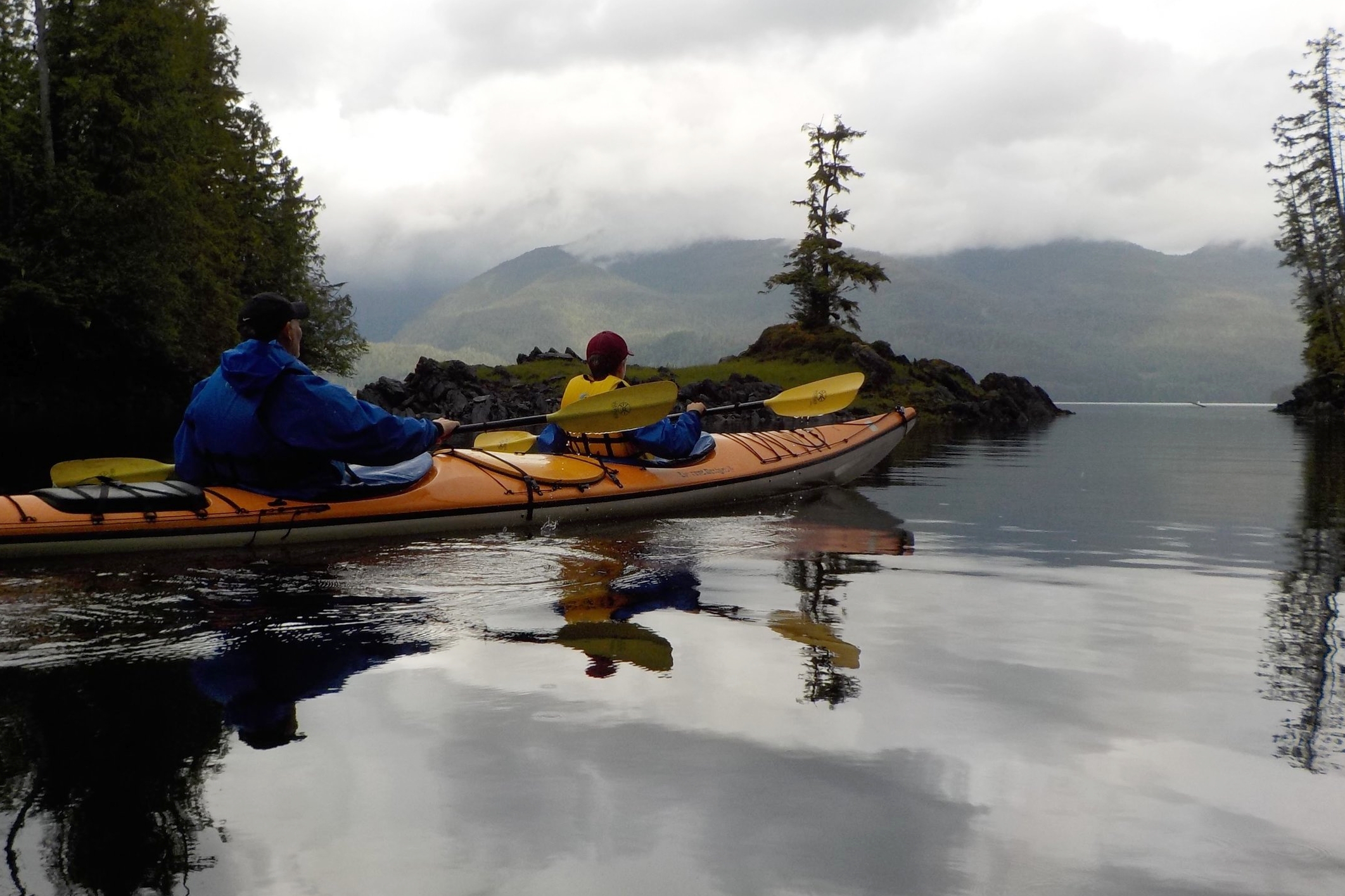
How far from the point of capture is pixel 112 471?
310 inches

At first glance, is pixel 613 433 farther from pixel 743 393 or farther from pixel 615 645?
pixel 743 393

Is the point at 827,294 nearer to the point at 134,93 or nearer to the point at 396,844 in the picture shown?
the point at 134,93

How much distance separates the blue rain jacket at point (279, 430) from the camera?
23.0 ft

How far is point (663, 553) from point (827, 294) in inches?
1929

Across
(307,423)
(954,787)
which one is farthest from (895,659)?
(307,423)

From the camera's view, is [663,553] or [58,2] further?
[58,2]

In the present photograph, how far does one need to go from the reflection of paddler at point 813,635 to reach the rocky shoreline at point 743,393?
24.9 metres

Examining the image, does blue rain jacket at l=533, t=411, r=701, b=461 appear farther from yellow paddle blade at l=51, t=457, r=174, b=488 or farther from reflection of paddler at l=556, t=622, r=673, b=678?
reflection of paddler at l=556, t=622, r=673, b=678

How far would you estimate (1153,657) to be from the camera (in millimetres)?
4891

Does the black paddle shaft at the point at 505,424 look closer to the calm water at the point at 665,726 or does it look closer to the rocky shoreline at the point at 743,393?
the calm water at the point at 665,726

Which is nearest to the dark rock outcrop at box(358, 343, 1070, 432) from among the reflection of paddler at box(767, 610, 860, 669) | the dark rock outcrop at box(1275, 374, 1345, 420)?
the dark rock outcrop at box(1275, 374, 1345, 420)

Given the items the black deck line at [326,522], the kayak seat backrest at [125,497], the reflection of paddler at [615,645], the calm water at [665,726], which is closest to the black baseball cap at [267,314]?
the kayak seat backrest at [125,497]

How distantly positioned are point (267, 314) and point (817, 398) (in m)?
7.28

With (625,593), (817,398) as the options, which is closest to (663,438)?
(817,398)
